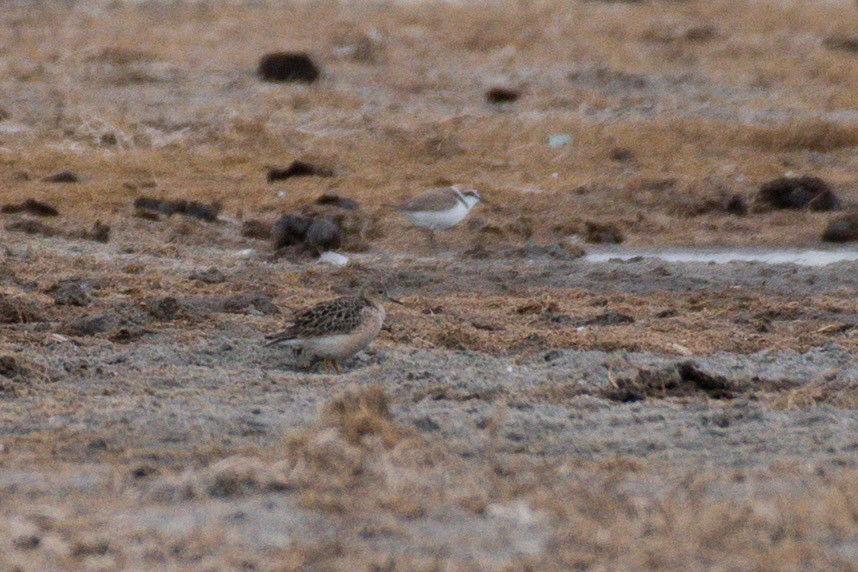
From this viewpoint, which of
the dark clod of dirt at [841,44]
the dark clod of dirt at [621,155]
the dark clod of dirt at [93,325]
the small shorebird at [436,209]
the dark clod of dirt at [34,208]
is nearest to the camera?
the dark clod of dirt at [93,325]

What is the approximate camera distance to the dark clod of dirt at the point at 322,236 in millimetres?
12320

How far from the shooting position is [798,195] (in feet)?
47.0

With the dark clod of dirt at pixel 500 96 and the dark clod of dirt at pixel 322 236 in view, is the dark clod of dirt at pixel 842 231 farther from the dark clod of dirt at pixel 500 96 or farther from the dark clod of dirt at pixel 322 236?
the dark clod of dirt at pixel 500 96

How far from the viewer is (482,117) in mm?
19094

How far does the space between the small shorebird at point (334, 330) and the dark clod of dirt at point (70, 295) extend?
178 cm

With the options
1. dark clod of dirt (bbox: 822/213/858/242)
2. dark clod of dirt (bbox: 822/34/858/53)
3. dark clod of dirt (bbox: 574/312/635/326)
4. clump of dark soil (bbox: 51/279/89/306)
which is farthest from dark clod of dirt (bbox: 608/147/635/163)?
clump of dark soil (bbox: 51/279/89/306)

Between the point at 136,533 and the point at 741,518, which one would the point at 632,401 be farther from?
the point at 136,533

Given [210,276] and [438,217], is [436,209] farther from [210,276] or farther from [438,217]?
[210,276]

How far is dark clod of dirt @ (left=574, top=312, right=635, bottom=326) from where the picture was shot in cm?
955

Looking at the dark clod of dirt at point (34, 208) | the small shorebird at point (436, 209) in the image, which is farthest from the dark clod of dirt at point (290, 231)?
the dark clod of dirt at point (34, 208)

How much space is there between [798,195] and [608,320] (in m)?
5.30

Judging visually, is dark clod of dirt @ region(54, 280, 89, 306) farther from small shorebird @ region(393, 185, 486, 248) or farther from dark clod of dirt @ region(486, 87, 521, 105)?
dark clod of dirt @ region(486, 87, 521, 105)

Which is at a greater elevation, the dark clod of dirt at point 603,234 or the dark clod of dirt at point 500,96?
the dark clod of dirt at point 603,234

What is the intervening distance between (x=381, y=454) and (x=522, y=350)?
10.1 feet
